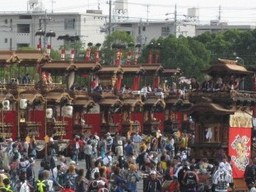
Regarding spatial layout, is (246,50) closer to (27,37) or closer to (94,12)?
(27,37)

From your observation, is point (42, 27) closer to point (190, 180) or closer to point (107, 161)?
point (107, 161)

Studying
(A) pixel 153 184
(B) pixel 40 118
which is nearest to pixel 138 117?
(B) pixel 40 118

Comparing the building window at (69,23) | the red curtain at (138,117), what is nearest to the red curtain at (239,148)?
the red curtain at (138,117)

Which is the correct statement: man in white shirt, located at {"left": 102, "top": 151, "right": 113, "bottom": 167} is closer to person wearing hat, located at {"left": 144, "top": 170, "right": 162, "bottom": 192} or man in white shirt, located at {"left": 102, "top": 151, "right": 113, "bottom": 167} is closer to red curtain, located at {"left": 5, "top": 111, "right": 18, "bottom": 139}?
person wearing hat, located at {"left": 144, "top": 170, "right": 162, "bottom": 192}

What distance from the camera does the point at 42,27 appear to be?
139 metres

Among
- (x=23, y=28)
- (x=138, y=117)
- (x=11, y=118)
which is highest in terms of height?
(x=23, y=28)

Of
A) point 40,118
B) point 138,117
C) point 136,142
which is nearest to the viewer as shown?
point 136,142

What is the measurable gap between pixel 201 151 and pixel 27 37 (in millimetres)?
98120

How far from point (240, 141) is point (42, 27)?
9759cm

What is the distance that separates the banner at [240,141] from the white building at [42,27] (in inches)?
3780

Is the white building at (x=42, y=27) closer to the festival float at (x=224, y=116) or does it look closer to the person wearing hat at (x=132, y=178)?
the festival float at (x=224, y=116)

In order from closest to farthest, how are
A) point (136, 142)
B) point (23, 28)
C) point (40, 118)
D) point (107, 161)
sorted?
1. point (107, 161)
2. point (136, 142)
3. point (40, 118)
4. point (23, 28)

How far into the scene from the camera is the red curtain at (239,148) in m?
41.8

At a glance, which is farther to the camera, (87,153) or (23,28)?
(23,28)
